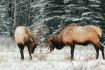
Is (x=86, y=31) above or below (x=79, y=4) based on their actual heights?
above

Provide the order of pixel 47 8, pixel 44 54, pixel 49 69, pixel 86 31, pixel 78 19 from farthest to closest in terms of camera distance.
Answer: pixel 47 8
pixel 78 19
pixel 44 54
pixel 86 31
pixel 49 69

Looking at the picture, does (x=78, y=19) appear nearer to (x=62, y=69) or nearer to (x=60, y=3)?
(x=60, y=3)

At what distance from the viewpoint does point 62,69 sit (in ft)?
36.4

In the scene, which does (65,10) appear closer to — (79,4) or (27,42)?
(79,4)

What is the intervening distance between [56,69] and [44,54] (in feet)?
12.1

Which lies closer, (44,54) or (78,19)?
(44,54)

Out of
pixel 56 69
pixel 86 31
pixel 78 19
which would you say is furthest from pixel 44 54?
pixel 78 19

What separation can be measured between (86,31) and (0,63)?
3.34 metres

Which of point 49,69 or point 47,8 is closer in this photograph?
point 49,69

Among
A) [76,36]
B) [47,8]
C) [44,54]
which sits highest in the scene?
[76,36]

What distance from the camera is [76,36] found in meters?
14.0

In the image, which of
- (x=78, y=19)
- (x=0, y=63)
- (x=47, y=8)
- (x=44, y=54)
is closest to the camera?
(x=0, y=63)

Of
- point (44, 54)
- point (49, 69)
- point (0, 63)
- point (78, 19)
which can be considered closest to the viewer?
point (49, 69)

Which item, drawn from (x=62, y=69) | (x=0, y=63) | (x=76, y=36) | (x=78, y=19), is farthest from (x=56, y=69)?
(x=78, y=19)
